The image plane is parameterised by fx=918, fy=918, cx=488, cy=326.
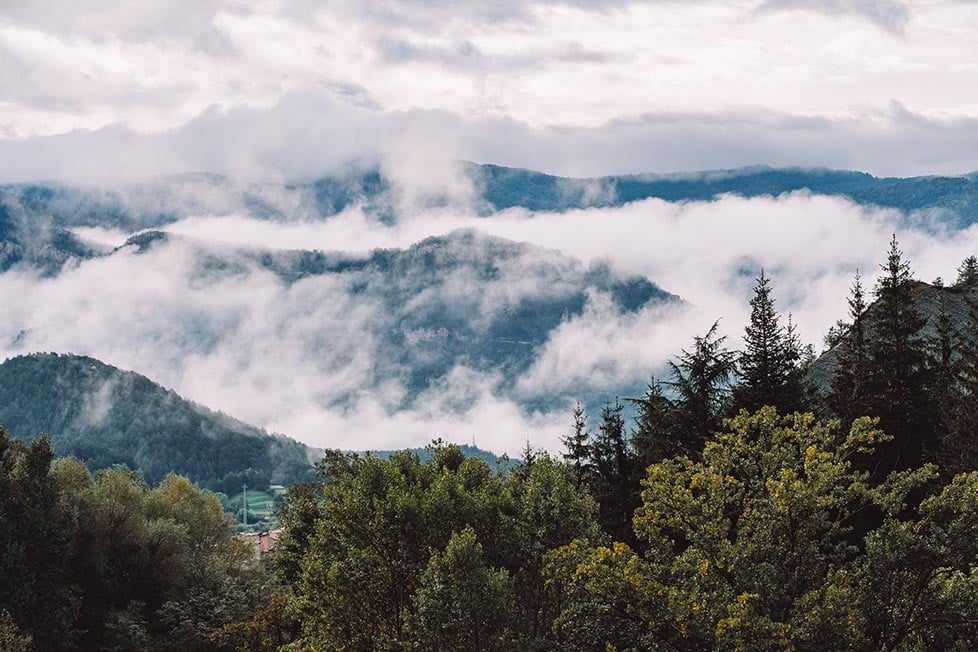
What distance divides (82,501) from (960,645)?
2450 inches

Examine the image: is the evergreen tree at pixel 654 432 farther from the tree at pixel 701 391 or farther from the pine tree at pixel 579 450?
the pine tree at pixel 579 450

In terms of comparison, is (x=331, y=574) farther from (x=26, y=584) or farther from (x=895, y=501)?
(x=26, y=584)

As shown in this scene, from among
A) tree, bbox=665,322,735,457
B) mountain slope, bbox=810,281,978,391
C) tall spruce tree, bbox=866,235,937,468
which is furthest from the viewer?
mountain slope, bbox=810,281,978,391

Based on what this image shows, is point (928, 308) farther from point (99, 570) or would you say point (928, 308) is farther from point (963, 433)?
point (99, 570)

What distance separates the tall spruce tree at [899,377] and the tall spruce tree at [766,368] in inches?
142

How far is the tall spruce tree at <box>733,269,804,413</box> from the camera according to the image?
43.5 metres

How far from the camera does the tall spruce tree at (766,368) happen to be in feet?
143

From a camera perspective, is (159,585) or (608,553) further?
(159,585)

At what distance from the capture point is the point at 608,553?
23000 millimetres

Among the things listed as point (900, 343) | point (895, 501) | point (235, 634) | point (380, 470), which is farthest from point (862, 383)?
point (235, 634)

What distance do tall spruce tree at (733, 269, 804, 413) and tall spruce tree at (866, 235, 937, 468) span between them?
3.61 m

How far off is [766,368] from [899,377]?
5995 millimetres

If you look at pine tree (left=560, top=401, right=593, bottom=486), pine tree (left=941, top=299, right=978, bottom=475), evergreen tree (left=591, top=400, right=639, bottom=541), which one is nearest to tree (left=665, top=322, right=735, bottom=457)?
evergreen tree (left=591, top=400, right=639, bottom=541)

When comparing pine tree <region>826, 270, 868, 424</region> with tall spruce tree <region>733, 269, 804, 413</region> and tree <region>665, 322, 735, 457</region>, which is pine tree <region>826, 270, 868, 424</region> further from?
tree <region>665, 322, 735, 457</region>
